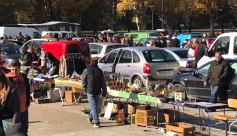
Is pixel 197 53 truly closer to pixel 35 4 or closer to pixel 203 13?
pixel 35 4

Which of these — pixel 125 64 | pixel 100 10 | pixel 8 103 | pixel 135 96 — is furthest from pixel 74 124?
pixel 100 10

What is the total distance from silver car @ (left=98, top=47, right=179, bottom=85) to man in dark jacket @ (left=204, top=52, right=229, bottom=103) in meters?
3.95

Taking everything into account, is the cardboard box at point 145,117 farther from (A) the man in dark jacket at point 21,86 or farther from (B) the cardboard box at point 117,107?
(A) the man in dark jacket at point 21,86

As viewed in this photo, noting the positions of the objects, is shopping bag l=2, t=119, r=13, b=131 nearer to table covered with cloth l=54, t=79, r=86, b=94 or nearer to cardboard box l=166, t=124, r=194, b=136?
cardboard box l=166, t=124, r=194, b=136

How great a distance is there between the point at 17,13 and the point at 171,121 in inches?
1793

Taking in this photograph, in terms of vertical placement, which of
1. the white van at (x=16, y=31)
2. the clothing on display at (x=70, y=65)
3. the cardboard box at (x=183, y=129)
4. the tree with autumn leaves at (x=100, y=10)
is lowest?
the cardboard box at (x=183, y=129)

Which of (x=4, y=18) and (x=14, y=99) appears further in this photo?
(x=4, y=18)

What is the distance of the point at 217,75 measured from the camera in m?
10.6

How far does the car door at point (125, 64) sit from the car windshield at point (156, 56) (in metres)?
0.65

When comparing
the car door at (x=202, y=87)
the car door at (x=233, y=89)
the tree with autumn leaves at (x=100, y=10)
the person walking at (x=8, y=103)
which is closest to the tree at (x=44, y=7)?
the tree with autumn leaves at (x=100, y=10)

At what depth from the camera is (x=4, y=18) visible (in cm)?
4853

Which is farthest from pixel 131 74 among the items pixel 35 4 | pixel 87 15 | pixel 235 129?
pixel 87 15

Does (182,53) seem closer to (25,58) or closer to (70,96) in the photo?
(25,58)

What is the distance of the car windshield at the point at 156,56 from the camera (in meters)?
14.9
